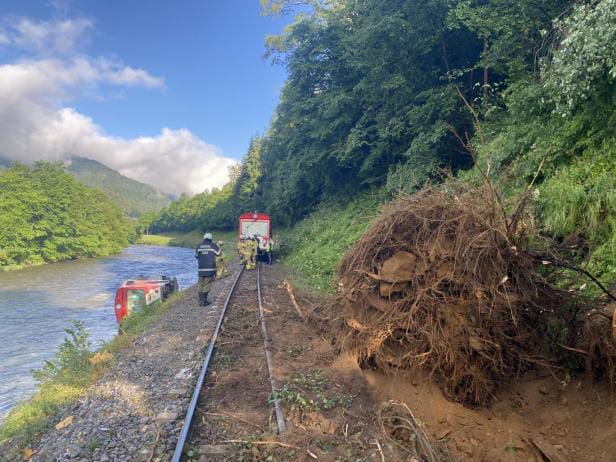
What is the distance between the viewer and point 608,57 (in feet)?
18.0

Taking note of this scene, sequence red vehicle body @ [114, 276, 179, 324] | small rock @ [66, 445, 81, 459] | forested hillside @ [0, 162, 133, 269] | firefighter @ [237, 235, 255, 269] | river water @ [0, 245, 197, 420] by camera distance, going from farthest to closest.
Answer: forested hillside @ [0, 162, 133, 269] → firefighter @ [237, 235, 255, 269] → red vehicle body @ [114, 276, 179, 324] → river water @ [0, 245, 197, 420] → small rock @ [66, 445, 81, 459]

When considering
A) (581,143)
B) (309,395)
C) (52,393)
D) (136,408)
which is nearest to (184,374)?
(136,408)

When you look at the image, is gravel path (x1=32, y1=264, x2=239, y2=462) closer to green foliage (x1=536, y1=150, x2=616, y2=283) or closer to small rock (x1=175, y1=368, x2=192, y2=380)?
small rock (x1=175, y1=368, x2=192, y2=380)

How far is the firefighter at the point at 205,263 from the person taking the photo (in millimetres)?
11312

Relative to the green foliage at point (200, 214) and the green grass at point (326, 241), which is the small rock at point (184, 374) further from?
the green foliage at point (200, 214)

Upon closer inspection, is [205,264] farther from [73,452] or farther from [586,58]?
[586,58]

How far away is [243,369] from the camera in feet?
21.2

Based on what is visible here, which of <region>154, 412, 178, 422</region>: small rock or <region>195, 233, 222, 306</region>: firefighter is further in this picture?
<region>195, 233, 222, 306</region>: firefighter

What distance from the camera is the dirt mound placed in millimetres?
4809

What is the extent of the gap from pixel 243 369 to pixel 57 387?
366 centimetres

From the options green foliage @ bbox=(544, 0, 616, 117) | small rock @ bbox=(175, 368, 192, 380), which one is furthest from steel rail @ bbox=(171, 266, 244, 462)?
green foliage @ bbox=(544, 0, 616, 117)

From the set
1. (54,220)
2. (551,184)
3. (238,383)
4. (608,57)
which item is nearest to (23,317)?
(238,383)

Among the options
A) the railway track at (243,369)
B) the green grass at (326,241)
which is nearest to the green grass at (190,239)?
the green grass at (326,241)

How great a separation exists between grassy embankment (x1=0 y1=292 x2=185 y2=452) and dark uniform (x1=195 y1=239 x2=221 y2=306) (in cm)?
188
